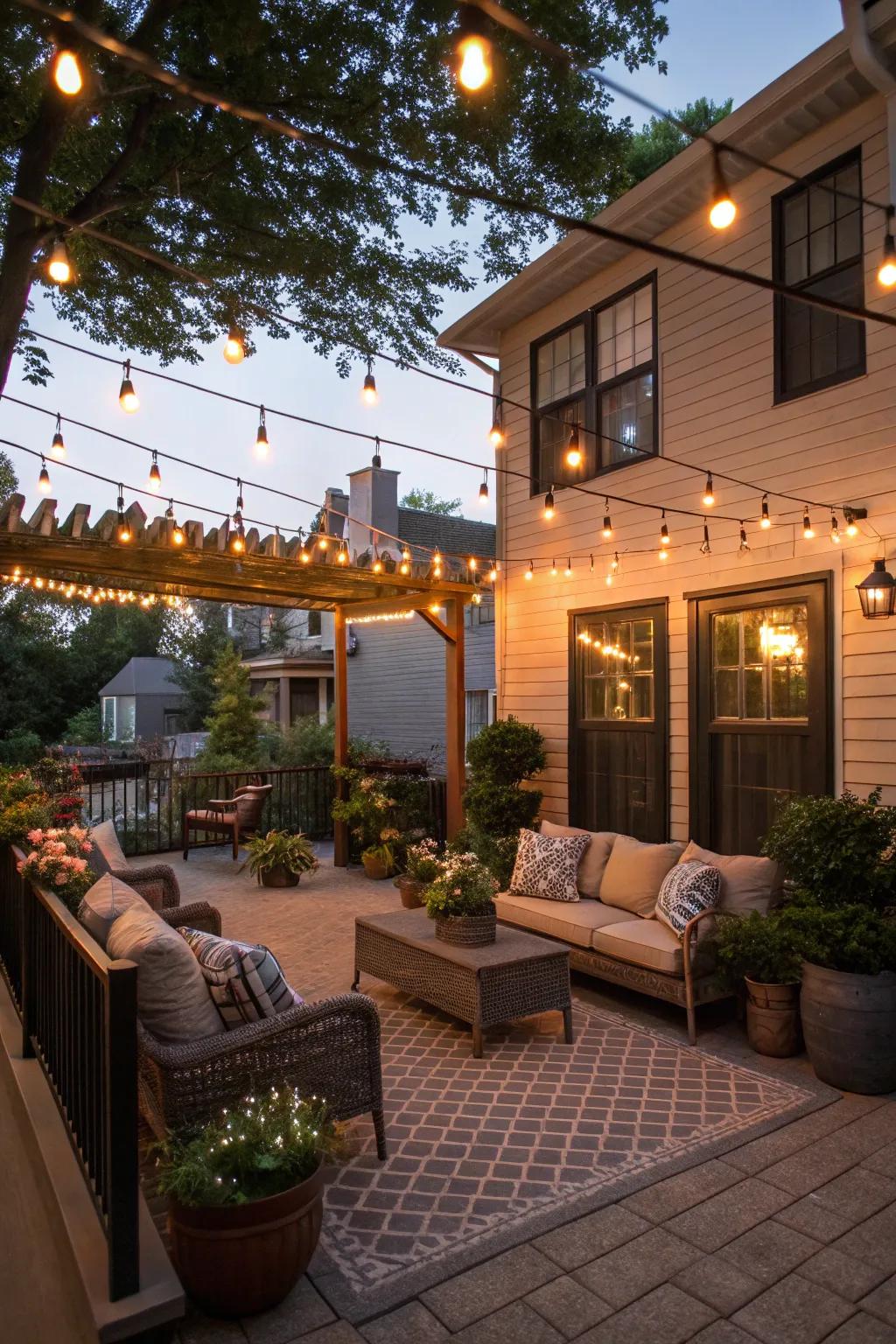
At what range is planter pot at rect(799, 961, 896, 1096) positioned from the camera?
3824 mm

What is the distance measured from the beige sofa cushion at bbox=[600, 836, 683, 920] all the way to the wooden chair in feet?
17.2

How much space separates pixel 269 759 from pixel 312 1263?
12708 mm

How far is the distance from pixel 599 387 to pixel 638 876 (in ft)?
13.9

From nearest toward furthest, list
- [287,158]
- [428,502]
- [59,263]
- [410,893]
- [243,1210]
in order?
1. [243,1210]
2. [59,263]
3. [287,158]
4. [410,893]
5. [428,502]

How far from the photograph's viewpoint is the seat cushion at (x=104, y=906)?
3299mm

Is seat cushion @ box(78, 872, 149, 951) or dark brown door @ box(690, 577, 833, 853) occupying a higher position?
dark brown door @ box(690, 577, 833, 853)

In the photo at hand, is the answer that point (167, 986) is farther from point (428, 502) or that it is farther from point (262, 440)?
point (428, 502)

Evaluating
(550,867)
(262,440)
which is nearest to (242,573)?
(262,440)

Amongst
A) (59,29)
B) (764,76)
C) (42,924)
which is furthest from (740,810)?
(764,76)

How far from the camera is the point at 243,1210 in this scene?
2.37 m

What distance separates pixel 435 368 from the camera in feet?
31.2

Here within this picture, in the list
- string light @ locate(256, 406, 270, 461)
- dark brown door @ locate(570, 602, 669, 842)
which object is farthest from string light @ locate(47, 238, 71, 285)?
dark brown door @ locate(570, 602, 669, 842)

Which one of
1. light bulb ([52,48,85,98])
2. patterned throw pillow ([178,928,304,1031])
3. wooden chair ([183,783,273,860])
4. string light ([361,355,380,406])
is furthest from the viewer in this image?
wooden chair ([183,783,273,860])

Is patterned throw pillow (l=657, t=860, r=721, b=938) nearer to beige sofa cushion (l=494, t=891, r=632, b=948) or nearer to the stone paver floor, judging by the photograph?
beige sofa cushion (l=494, t=891, r=632, b=948)
